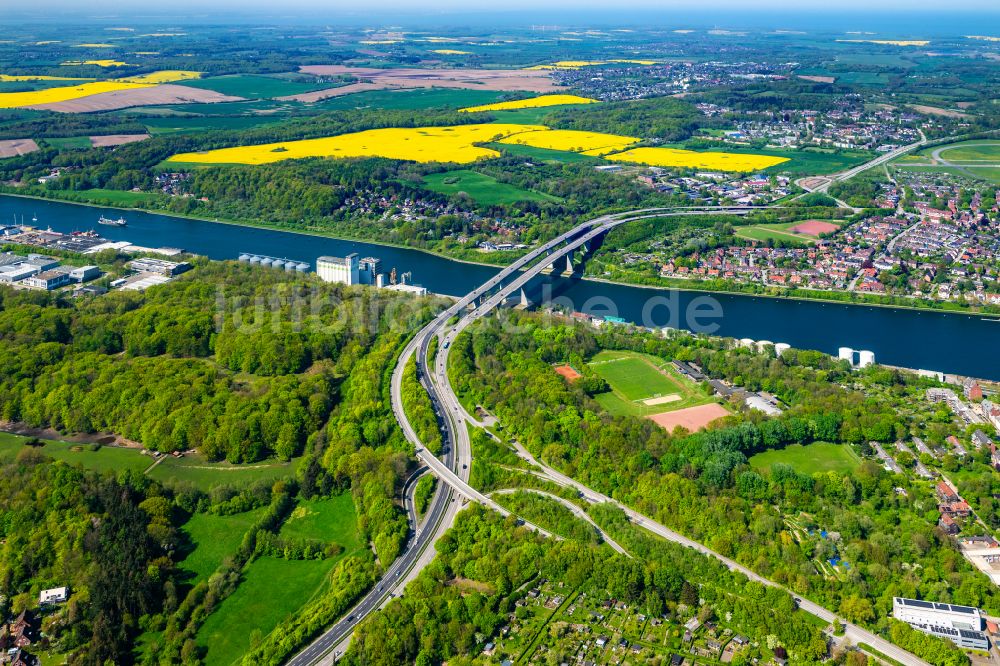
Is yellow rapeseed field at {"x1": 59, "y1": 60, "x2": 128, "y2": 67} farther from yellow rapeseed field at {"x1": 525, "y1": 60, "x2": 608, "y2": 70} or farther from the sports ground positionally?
the sports ground

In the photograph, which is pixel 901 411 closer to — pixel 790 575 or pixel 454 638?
pixel 790 575

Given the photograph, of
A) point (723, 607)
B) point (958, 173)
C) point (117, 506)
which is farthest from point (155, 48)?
point (723, 607)

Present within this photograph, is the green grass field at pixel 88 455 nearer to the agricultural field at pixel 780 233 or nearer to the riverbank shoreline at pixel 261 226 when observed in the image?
the riverbank shoreline at pixel 261 226

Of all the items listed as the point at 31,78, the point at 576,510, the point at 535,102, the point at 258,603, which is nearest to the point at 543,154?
the point at 535,102

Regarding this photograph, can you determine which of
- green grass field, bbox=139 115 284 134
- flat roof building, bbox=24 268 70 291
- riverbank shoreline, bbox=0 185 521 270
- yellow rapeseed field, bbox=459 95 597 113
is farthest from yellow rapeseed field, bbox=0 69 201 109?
flat roof building, bbox=24 268 70 291

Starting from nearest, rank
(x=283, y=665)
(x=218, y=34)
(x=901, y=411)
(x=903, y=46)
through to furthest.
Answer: (x=283, y=665) < (x=901, y=411) < (x=903, y=46) < (x=218, y=34)
